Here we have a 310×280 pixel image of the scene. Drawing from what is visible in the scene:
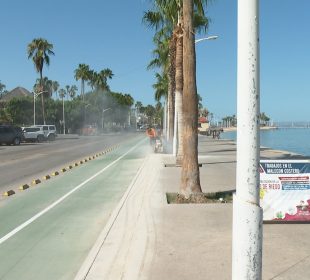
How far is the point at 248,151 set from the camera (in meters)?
4.11

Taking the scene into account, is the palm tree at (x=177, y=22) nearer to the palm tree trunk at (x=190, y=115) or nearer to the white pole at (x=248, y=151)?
the palm tree trunk at (x=190, y=115)

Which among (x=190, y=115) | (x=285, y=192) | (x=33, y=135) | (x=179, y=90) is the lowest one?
(x=33, y=135)


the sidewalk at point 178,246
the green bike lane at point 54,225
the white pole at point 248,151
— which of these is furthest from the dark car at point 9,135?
the white pole at point 248,151

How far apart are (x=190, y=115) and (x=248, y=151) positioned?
298 inches

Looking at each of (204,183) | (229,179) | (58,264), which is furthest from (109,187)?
(58,264)

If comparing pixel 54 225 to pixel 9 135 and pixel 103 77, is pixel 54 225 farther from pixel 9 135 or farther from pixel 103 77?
pixel 103 77

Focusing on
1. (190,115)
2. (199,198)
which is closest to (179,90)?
(190,115)

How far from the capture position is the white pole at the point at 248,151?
4.07 metres

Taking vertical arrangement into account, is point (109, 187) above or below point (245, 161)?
below

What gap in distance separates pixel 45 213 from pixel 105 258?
4139 mm

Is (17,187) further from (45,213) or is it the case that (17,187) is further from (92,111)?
(92,111)

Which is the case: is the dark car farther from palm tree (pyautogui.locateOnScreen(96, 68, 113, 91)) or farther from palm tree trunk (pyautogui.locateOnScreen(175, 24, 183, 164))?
palm tree (pyautogui.locateOnScreen(96, 68, 113, 91))

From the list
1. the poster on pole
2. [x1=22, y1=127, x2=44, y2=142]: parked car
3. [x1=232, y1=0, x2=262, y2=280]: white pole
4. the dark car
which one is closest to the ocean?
[x1=22, y1=127, x2=44, y2=142]: parked car

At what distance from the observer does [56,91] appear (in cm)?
18012
